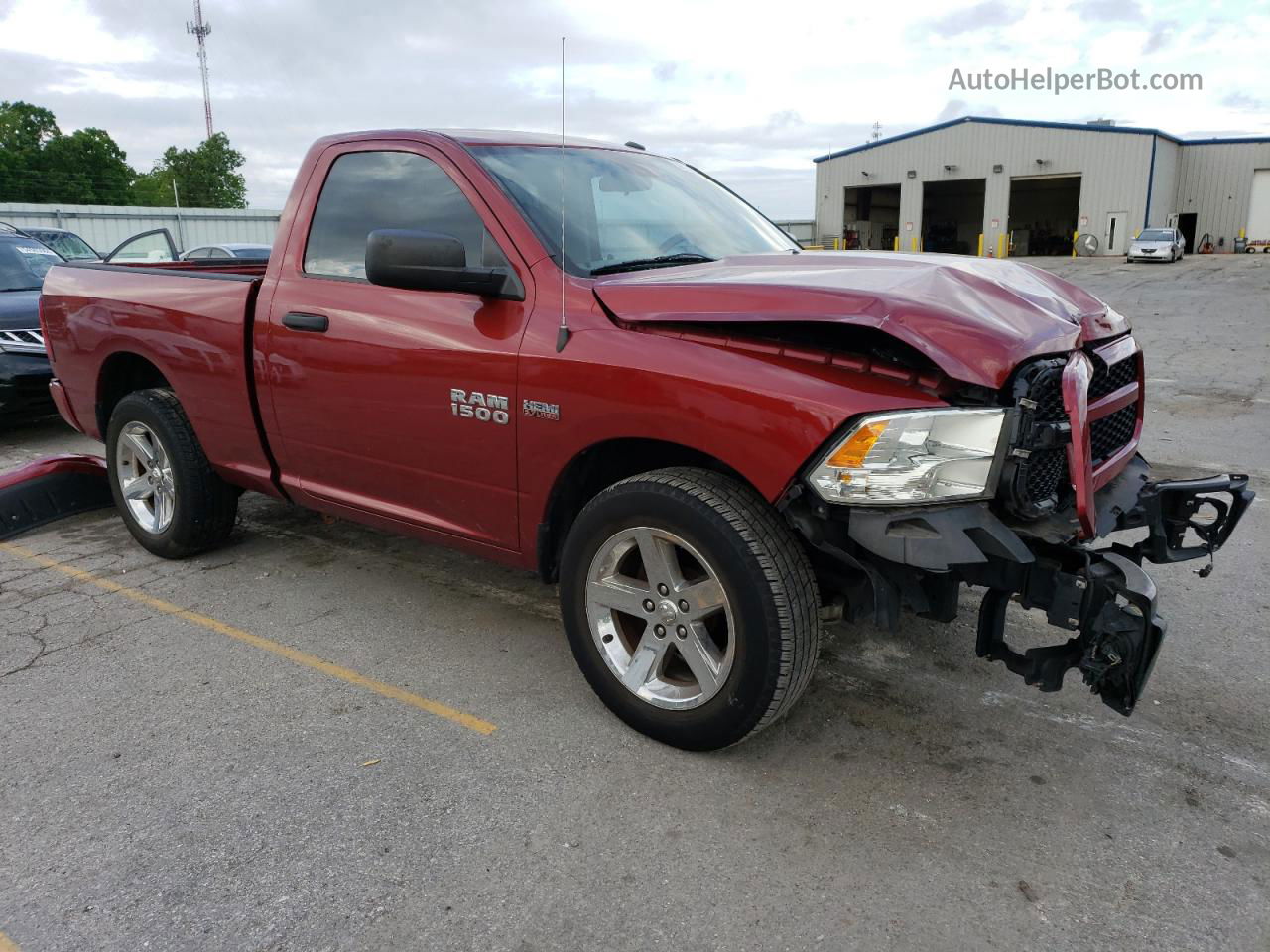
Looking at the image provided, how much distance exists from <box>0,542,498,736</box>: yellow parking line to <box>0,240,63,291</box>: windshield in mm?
4533

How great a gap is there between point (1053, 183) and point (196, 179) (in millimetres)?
66355

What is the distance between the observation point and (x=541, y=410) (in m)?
3.09

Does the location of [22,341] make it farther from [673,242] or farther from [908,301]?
[908,301]

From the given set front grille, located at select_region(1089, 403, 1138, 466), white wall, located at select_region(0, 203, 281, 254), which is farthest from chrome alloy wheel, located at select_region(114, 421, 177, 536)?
white wall, located at select_region(0, 203, 281, 254)

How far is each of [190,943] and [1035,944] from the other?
199cm

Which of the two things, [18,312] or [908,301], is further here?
[18,312]

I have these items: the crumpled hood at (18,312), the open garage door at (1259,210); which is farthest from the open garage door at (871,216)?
the crumpled hood at (18,312)

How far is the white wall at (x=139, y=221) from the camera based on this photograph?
27.5 m

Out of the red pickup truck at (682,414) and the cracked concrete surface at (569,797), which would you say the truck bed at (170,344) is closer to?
the red pickup truck at (682,414)

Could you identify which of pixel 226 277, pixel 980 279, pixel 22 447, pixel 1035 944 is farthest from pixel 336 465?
pixel 22 447

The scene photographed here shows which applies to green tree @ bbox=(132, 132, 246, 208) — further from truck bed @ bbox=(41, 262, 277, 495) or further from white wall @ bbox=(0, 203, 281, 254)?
truck bed @ bbox=(41, 262, 277, 495)

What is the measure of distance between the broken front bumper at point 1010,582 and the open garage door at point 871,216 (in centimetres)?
4589

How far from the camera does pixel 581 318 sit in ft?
9.86

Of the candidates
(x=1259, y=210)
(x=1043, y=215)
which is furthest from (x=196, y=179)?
(x=1259, y=210)
